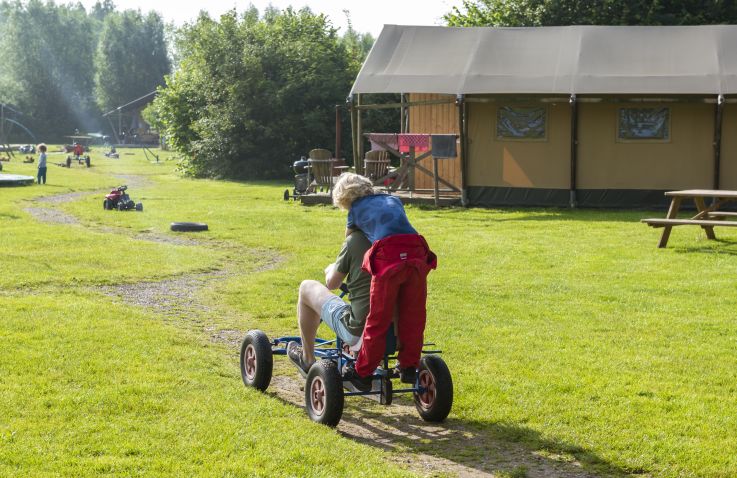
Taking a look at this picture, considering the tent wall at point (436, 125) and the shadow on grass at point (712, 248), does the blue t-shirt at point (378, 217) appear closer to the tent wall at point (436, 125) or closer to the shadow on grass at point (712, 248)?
the shadow on grass at point (712, 248)

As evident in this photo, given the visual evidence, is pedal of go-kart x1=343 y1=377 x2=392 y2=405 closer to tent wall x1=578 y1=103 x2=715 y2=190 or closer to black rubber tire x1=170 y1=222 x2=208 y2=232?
black rubber tire x1=170 y1=222 x2=208 y2=232

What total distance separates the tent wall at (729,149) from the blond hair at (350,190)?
19256mm

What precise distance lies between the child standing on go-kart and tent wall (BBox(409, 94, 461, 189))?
67.4 ft

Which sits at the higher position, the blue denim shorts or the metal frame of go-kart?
the blue denim shorts

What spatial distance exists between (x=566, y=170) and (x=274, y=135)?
18.2 metres

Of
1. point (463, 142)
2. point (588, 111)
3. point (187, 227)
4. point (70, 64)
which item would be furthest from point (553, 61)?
point (70, 64)

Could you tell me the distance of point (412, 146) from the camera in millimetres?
25953

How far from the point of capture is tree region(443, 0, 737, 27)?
38125 millimetres

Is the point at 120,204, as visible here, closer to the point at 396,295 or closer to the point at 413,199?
the point at 413,199

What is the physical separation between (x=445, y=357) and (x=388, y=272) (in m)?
2.59

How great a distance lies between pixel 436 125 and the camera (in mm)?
28359

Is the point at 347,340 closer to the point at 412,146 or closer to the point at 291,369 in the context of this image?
the point at 291,369

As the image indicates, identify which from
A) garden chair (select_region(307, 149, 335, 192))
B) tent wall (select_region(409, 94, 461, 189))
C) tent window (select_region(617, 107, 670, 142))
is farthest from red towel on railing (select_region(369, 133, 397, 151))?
tent window (select_region(617, 107, 670, 142))

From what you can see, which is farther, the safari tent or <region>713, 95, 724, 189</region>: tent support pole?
the safari tent
